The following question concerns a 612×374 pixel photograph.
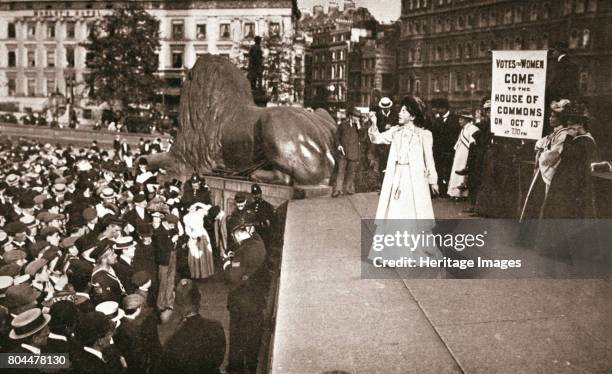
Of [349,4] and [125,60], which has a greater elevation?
[125,60]

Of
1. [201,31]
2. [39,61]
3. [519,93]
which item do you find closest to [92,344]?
[519,93]

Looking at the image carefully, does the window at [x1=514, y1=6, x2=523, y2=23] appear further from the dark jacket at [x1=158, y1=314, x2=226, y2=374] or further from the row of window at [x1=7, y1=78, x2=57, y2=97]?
the row of window at [x1=7, y1=78, x2=57, y2=97]

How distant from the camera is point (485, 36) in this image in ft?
24.4

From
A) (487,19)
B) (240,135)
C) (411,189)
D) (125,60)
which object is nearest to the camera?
(411,189)

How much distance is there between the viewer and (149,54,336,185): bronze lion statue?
10977mm

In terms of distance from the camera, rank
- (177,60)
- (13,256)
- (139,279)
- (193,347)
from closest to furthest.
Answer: (193,347)
(139,279)
(13,256)
(177,60)

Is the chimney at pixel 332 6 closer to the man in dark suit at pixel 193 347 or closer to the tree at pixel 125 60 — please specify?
the man in dark suit at pixel 193 347

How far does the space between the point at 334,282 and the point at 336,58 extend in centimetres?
545

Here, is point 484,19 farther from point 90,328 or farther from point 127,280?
point 90,328

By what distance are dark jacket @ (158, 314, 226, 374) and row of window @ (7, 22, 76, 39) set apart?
62591 millimetres

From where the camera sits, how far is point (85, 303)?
187 inches

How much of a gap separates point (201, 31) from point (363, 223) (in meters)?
51.1

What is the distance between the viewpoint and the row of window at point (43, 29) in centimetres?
6197

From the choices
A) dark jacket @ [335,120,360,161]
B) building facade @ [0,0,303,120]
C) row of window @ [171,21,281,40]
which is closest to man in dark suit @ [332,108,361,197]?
dark jacket @ [335,120,360,161]
